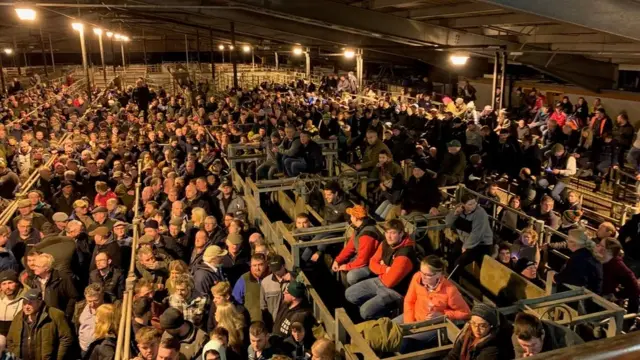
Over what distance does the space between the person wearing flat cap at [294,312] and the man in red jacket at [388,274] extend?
678mm

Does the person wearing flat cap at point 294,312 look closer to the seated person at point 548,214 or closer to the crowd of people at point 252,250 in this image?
the crowd of people at point 252,250

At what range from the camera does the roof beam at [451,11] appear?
41.1ft

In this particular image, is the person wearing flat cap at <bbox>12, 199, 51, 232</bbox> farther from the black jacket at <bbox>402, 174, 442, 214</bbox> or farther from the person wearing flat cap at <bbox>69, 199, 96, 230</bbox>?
the black jacket at <bbox>402, 174, 442, 214</bbox>

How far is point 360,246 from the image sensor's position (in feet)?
18.9

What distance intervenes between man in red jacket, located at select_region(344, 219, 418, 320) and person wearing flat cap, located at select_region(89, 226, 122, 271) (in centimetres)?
303

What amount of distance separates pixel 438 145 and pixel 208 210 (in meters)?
5.75

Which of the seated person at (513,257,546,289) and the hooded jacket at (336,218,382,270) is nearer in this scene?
the hooded jacket at (336,218,382,270)

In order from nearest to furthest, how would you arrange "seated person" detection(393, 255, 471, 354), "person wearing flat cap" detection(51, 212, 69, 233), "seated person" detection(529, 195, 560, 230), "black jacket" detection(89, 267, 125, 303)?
"seated person" detection(393, 255, 471, 354)
"black jacket" detection(89, 267, 125, 303)
"seated person" detection(529, 195, 560, 230)
"person wearing flat cap" detection(51, 212, 69, 233)

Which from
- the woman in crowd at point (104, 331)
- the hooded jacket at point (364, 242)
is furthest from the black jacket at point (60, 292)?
the hooded jacket at point (364, 242)

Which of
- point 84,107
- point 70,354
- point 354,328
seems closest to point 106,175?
→ point 70,354

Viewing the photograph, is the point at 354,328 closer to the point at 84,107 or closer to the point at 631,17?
the point at 631,17

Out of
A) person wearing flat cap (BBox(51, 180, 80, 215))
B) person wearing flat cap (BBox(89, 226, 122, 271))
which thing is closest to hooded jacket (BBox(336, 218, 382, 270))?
person wearing flat cap (BBox(89, 226, 122, 271))

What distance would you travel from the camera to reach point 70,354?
519 cm

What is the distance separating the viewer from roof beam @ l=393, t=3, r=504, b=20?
12523mm
